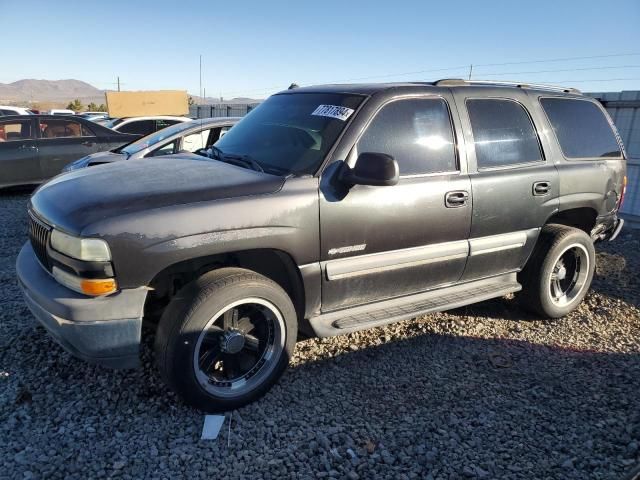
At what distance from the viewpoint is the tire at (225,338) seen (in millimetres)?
2785

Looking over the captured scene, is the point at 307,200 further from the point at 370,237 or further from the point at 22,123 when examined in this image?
the point at 22,123

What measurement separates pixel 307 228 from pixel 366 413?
1.18 m

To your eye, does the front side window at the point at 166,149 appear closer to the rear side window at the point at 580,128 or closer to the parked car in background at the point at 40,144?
the parked car in background at the point at 40,144

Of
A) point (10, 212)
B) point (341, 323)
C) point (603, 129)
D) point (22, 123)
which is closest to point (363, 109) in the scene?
point (341, 323)

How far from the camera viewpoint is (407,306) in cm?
362

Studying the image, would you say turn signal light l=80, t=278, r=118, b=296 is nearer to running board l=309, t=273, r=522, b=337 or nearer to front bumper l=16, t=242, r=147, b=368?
front bumper l=16, t=242, r=147, b=368

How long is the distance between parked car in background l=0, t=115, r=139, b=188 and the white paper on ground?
8.26m

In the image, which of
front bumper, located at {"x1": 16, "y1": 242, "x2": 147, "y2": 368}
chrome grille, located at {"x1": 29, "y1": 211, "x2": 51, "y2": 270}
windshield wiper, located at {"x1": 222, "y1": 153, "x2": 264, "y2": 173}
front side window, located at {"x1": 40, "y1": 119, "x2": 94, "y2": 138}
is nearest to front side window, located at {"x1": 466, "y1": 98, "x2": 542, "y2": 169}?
windshield wiper, located at {"x1": 222, "y1": 153, "x2": 264, "y2": 173}

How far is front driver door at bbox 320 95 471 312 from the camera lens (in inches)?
125

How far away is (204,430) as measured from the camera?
2834mm

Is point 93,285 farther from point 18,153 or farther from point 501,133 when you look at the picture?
point 18,153

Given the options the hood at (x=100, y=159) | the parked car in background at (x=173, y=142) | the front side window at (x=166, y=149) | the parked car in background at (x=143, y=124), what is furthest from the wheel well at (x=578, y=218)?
the parked car in background at (x=143, y=124)

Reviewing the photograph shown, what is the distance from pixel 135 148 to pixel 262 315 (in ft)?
16.7

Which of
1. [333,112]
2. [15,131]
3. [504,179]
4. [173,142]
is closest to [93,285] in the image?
[333,112]
